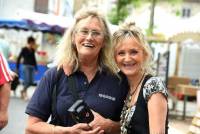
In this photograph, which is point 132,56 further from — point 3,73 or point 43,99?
point 3,73

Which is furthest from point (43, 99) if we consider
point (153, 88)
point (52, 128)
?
point (153, 88)

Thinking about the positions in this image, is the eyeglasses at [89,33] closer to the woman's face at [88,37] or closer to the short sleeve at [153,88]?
the woman's face at [88,37]

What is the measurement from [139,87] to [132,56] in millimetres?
212

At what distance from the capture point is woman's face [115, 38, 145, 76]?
339 centimetres

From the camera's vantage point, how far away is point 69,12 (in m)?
37.7

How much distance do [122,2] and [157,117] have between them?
27565mm

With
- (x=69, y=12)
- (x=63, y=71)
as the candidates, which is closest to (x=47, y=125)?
(x=63, y=71)

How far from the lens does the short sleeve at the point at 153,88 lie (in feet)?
10.4

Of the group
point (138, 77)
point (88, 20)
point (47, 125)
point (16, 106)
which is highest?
point (88, 20)

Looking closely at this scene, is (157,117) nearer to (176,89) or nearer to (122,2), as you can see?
(176,89)

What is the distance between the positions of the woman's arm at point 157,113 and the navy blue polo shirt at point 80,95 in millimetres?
380

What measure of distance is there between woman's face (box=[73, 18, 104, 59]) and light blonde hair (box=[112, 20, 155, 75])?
0.10m

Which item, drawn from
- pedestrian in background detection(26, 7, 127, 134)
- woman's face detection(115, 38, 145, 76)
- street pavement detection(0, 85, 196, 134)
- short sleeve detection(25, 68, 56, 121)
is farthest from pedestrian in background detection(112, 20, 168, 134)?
street pavement detection(0, 85, 196, 134)

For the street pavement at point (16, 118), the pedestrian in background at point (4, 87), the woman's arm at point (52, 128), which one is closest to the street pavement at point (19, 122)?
the street pavement at point (16, 118)
